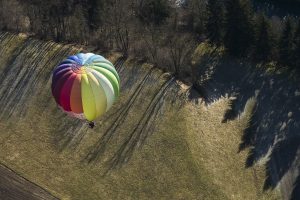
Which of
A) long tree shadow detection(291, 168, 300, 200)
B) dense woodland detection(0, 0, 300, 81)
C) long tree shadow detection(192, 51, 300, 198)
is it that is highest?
dense woodland detection(0, 0, 300, 81)

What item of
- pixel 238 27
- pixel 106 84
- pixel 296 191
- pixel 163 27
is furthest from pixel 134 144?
pixel 238 27

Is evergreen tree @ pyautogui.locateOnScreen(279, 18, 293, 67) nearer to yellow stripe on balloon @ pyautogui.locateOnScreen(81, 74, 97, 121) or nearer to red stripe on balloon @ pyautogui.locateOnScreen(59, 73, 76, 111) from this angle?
yellow stripe on balloon @ pyautogui.locateOnScreen(81, 74, 97, 121)

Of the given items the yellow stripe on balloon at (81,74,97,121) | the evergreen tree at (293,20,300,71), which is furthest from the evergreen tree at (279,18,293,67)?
the yellow stripe on balloon at (81,74,97,121)

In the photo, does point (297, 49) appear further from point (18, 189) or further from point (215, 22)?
point (18, 189)

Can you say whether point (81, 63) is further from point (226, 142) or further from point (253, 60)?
point (253, 60)

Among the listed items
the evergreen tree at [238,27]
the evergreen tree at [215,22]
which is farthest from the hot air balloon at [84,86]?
the evergreen tree at [215,22]

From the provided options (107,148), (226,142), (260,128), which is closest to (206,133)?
(226,142)

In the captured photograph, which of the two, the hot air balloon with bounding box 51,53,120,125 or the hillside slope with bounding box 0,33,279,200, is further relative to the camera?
the hillside slope with bounding box 0,33,279,200
